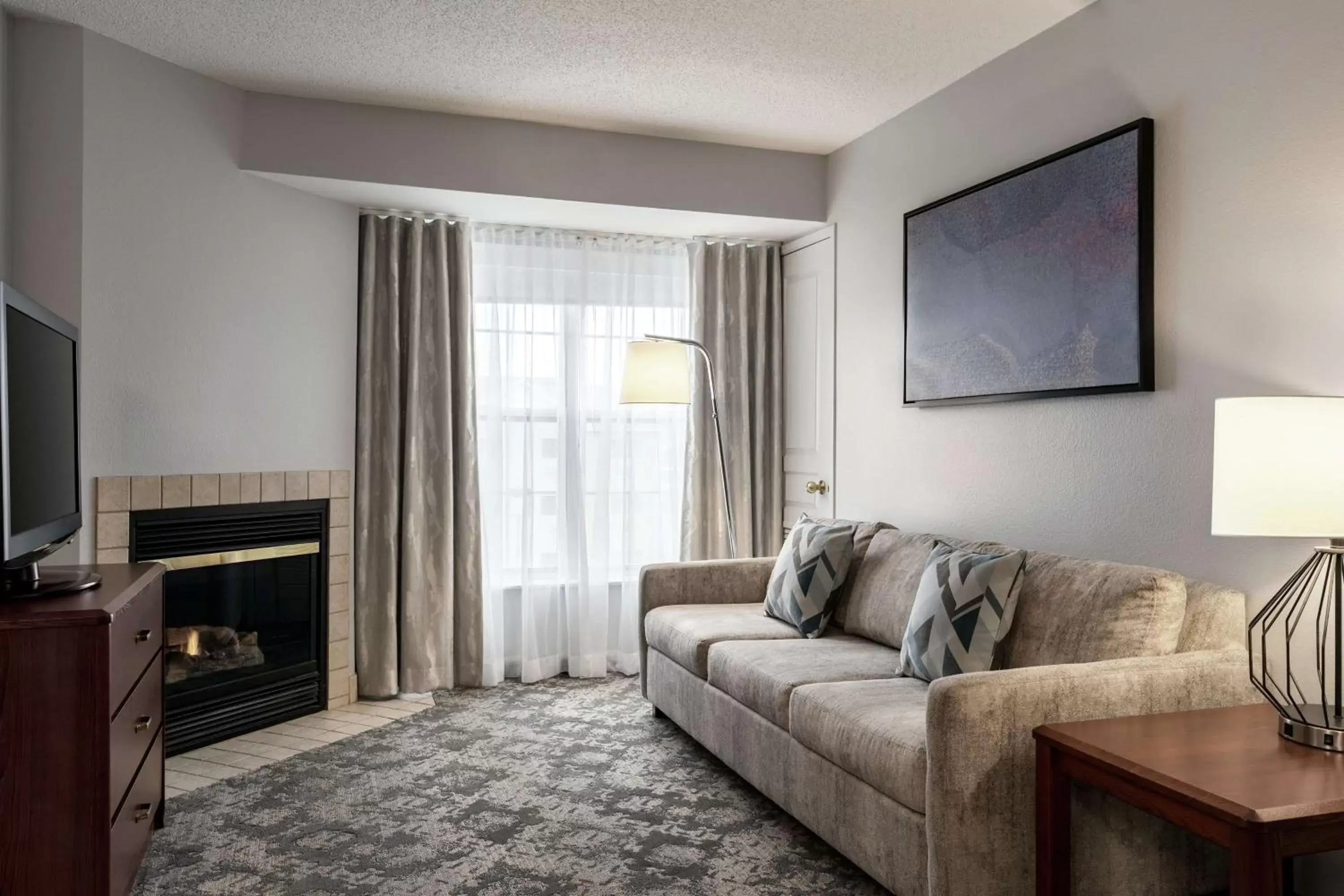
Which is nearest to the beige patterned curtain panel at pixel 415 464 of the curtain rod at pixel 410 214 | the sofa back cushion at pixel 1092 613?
the curtain rod at pixel 410 214

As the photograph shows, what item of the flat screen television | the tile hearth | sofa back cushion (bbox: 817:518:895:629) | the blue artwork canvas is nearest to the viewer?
the flat screen television

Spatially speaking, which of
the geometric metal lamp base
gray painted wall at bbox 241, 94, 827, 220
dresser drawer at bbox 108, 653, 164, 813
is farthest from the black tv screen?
the geometric metal lamp base

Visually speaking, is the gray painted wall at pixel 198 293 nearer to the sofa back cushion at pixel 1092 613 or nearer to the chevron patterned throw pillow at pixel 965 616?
the chevron patterned throw pillow at pixel 965 616

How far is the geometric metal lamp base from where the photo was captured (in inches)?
78.0

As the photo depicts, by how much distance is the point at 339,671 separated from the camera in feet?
14.3

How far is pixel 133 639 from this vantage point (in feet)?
7.98

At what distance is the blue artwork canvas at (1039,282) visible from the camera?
288cm

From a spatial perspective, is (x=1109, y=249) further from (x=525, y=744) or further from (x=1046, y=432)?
(x=525, y=744)

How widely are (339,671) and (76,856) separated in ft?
7.52

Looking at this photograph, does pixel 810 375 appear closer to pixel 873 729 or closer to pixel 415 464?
pixel 415 464

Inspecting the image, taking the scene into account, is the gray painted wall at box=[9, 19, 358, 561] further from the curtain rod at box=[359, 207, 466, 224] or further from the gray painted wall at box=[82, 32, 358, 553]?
the curtain rod at box=[359, 207, 466, 224]

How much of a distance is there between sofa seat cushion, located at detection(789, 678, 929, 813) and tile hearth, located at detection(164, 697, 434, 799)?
1994mm

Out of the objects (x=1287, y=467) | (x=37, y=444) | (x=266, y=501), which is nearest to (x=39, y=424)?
(x=37, y=444)

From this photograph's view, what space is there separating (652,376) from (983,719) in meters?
2.57
